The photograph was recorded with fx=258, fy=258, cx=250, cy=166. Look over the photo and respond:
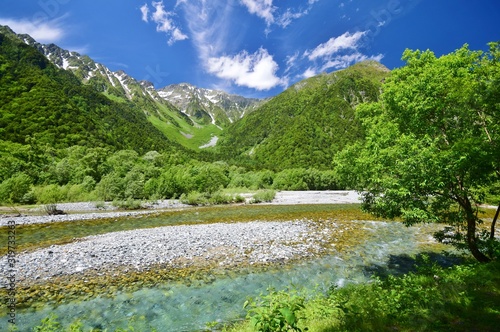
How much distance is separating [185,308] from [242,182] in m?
90.0

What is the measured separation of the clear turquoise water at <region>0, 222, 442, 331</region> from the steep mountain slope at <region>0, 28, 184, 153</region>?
10770 cm

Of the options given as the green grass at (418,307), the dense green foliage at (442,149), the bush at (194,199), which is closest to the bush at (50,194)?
the bush at (194,199)

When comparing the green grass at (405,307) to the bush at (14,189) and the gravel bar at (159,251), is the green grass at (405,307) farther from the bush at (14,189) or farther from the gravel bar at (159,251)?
the bush at (14,189)

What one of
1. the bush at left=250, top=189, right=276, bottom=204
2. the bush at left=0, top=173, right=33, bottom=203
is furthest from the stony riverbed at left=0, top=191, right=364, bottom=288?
the bush at left=0, top=173, right=33, bottom=203

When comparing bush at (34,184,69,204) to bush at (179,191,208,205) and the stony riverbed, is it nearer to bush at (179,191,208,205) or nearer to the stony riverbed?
bush at (179,191,208,205)

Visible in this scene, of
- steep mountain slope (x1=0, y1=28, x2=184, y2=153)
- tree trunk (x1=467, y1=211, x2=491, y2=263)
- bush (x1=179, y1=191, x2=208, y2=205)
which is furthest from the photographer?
steep mountain slope (x1=0, y1=28, x2=184, y2=153)

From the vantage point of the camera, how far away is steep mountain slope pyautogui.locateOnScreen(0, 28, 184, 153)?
10406 centimetres

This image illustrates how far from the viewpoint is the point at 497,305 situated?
7.59 meters

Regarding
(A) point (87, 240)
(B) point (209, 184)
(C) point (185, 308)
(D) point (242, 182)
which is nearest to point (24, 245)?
(A) point (87, 240)

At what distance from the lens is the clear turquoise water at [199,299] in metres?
9.85

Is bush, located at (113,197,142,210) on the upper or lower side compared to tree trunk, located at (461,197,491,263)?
lower

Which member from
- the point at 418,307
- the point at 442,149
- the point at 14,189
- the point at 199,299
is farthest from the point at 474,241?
the point at 14,189

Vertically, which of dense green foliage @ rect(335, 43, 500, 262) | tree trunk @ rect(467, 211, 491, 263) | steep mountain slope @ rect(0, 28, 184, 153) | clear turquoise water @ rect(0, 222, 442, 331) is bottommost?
clear turquoise water @ rect(0, 222, 442, 331)

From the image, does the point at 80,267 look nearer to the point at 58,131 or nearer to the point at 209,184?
the point at 209,184
